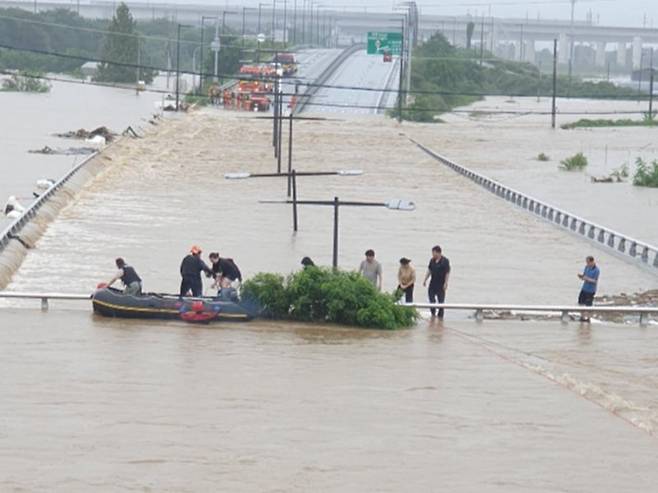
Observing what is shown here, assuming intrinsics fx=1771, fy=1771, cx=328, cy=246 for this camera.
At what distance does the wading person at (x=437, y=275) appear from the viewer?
26062 mm

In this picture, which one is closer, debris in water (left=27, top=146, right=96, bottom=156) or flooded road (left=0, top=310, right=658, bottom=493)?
flooded road (left=0, top=310, right=658, bottom=493)

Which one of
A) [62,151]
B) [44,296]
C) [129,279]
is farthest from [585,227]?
[62,151]

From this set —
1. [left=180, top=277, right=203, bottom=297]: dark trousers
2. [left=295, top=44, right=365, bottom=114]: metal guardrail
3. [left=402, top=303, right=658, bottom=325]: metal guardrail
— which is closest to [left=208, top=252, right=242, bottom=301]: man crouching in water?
[left=180, top=277, right=203, bottom=297]: dark trousers

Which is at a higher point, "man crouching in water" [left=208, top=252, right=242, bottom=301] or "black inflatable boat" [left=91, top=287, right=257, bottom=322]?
"man crouching in water" [left=208, top=252, right=242, bottom=301]

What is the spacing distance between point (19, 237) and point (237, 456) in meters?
19.6

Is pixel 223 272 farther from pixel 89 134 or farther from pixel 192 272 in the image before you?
pixel 89 134

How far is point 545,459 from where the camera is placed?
1794 centimetres

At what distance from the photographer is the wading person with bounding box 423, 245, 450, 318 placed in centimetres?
2606

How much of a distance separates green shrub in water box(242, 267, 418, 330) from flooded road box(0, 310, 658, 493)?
0.34 metres

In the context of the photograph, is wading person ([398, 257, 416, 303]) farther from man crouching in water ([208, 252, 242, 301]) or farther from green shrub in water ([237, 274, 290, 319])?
man crouching in water ([208, 252, 242, 301])

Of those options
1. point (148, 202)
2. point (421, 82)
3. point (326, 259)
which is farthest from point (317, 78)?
point (326, 259)

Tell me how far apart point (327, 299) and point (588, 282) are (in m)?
4.08

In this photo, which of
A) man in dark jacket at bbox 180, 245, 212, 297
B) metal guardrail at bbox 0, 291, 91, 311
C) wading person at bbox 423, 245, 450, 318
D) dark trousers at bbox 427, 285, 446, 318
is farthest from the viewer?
dark trousers at bbox 427, 285, 446, 318

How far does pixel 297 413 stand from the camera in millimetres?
19797
